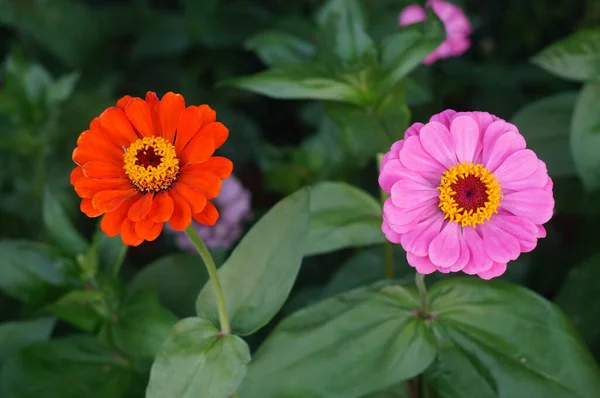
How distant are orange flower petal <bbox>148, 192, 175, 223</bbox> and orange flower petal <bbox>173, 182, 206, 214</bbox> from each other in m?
0.01

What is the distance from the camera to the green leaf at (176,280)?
79 centimetres

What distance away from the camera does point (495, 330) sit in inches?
23.9

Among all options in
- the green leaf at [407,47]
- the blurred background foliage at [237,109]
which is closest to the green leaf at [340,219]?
the blurred background foliage at [237,109]

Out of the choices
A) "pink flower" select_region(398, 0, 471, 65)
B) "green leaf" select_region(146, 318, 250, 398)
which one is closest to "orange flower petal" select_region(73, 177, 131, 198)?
"green leaf" select_region(146, 318, 250, 398)

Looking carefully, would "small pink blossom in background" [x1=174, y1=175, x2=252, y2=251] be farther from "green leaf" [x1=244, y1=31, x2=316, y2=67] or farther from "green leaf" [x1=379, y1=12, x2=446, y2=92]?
"green leaf" [x1=379, y1=12, x2=446, y2=92]

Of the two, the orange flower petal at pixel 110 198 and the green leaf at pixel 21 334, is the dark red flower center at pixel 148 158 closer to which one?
Answer: the orange flower petal at pixel 110 198

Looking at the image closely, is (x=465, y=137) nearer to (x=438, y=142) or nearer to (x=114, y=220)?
(x=438, y=142)

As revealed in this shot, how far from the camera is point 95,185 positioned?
481 millimetres

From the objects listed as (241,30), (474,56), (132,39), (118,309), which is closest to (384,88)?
(118,309)

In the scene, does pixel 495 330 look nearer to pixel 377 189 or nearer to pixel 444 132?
pixel 444 132

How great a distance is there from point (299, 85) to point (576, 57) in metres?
0.35

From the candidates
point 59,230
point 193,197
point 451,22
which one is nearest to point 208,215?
point 193,197

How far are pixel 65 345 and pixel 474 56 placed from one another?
3.25 ft

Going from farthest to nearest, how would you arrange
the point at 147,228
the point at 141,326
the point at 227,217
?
the point at 227,217, the point at 141,326, the point at 147,228
